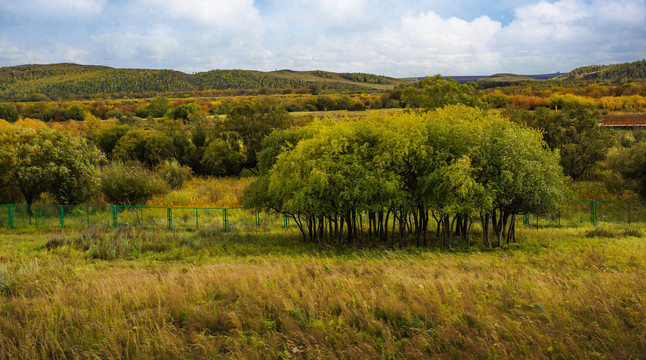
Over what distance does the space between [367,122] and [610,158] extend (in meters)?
28.5

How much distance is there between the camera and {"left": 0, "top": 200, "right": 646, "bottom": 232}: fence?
24.6 meters

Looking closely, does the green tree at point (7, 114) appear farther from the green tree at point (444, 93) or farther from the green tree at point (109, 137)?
the green tree at point (444, 93)

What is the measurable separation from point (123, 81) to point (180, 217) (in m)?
148

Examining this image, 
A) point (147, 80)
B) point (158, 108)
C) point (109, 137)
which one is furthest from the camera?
point (147, 80)

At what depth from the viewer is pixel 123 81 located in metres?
153

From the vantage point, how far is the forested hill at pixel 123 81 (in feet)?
453

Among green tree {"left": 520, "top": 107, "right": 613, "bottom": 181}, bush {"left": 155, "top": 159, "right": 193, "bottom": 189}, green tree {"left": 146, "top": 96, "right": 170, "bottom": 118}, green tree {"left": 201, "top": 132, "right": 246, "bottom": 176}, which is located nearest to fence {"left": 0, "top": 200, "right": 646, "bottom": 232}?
bush {"left": 155, "top": 159, "right": 193, "bottom": 189}

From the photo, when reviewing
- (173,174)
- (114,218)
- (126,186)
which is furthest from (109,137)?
(114,218)

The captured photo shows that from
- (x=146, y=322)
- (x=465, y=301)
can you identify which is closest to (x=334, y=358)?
(x=465, y=301)

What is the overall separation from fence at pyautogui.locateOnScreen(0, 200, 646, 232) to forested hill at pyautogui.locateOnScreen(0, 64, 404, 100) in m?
121

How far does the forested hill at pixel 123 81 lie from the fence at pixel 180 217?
121 metres

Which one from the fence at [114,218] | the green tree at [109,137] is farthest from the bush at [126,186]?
the green tree at [109,137]

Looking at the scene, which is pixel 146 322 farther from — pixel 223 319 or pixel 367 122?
pixel 367 122

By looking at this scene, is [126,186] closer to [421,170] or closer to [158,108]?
[421,170]
